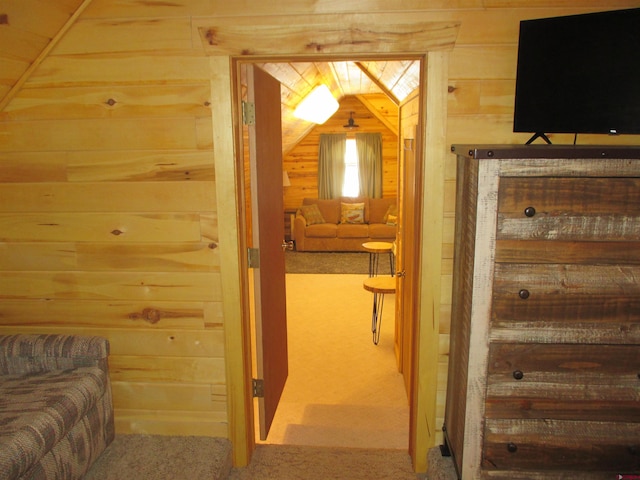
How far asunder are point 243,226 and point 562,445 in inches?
59.4

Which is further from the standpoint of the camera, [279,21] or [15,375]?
[15,375]

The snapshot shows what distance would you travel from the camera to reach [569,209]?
1492 mm

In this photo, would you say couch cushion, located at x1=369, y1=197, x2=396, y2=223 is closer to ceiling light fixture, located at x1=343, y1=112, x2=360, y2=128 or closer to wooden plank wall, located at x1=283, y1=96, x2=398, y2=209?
wooden plank wall, located at x1=283, y1=96, x2=398, y2=209

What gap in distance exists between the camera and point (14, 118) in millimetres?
2066

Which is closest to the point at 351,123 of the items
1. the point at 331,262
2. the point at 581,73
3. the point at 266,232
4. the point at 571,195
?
the point at 331,262

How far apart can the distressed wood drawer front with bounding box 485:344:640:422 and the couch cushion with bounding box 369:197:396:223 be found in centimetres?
631

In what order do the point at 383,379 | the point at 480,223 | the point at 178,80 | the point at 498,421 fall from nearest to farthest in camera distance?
the point at 480,223 < the point at 498,421 < the point at 178,80 < the point at 383,379

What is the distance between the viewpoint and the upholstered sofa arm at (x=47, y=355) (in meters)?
2.13

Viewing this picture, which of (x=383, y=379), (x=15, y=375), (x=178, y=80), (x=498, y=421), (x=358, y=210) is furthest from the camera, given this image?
(x=358, y=210)

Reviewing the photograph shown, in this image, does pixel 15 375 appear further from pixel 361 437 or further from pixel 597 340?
pixel 597 340

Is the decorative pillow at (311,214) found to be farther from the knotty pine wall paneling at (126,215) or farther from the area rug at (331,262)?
the knotty pine wall paneling at (126,215)

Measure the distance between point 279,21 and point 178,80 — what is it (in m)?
0.48

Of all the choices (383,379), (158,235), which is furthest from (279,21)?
(383,379)

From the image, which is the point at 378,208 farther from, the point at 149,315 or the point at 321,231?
the point at 149,315
